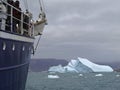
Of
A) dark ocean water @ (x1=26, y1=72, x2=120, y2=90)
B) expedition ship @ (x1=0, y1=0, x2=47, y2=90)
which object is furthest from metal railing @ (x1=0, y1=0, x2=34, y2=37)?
dark ocean water @ (x1=26, y1=72, x2=120, y2=90)

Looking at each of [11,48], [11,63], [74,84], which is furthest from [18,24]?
[74,84]

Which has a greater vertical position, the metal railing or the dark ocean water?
the metal railing

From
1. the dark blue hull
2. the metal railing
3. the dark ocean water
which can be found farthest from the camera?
the dark ocean water

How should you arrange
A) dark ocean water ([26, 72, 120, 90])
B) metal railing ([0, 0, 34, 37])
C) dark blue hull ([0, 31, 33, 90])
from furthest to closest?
dark ocean water ([26, 72, 120, 90])
metal railing ([0, 0, 34, 37])
dark blue hull ([0, 31, 33, 90])

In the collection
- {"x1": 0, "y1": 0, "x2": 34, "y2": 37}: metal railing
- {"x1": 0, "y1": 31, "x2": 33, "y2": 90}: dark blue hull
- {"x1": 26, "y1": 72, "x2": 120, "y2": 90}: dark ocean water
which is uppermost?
{"x1": 0, "y1": 0, "x2": 34, "y2": 37}: metal railing

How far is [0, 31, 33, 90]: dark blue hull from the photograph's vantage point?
1190 centimetres

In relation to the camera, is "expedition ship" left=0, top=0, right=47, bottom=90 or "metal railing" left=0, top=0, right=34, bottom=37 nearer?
"expedition ship" left=0, top=0, right=47, bottom=90

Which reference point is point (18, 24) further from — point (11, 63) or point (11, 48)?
point (11, 63)

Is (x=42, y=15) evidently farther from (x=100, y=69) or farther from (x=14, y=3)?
(x=100, y=69)

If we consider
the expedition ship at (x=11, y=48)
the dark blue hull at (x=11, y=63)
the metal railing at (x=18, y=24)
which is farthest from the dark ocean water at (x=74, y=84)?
the dark blue hull at (x=11, y=63)

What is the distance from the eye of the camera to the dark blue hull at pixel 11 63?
1190 cm

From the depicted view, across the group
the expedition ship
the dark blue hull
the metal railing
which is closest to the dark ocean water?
the metal railing

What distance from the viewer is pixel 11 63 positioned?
1284cm

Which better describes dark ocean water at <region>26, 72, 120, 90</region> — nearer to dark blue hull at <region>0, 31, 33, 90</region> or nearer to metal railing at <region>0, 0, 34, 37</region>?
metal railing at <region>0, 0, 34, 37</region>
